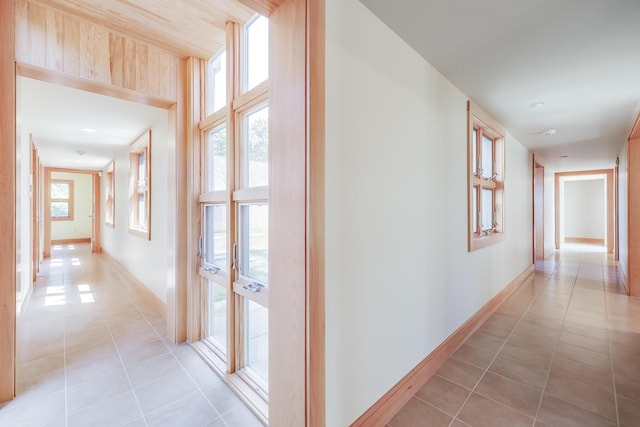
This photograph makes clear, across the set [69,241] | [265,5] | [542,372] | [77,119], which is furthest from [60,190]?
[542,372]

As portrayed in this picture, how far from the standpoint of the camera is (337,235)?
1236 mm

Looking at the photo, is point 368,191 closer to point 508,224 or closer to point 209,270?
point 209,270

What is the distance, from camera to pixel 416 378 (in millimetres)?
1747

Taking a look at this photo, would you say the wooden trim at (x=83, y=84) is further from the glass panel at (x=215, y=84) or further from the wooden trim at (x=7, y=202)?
the glass panel at (x=215, y=84)

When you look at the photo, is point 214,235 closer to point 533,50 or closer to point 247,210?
point 247,210

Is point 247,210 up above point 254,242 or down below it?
above

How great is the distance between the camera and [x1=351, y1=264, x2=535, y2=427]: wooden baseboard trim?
4.70ft

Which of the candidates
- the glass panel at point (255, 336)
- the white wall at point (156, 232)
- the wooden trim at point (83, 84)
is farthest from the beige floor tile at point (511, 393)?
the wooden trim at point (83, 84)

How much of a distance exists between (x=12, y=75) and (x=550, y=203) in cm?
1001

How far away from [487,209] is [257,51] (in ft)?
10.3

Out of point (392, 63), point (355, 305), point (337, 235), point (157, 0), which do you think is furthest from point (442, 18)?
point (157, 0)

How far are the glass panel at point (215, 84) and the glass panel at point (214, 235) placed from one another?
89 cm

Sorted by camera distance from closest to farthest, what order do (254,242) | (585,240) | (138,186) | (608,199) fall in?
(254,242) → (138,186) → (608,199) → (585,240)

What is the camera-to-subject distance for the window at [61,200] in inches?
340
